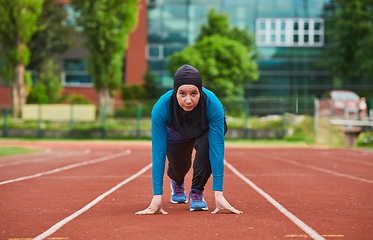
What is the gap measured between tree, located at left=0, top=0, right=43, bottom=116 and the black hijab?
28.4 meters

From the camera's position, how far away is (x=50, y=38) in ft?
139

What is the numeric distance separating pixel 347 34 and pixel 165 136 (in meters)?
41.0

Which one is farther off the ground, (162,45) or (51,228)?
(162,45)

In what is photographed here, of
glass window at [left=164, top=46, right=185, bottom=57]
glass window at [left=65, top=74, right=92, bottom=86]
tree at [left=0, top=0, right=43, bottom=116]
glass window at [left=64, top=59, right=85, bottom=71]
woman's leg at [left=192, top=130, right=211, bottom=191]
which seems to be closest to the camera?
woman's leg at [left=192, top=130, right=211, bottom=191]

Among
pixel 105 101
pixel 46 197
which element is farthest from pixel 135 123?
pixel 46 197

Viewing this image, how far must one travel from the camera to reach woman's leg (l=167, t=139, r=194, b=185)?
17.2 ft

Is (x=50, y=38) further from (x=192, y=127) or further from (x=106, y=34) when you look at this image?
(x=192, y=127)

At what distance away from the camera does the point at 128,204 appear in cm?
584

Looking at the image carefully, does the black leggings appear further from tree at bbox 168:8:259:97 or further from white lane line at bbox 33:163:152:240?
tree at bbox 168:8:259:97

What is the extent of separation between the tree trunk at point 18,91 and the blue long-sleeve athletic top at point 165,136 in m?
29.2

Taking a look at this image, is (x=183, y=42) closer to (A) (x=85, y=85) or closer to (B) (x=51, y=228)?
(A) (x=85, y=85)

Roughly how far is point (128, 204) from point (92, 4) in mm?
27559

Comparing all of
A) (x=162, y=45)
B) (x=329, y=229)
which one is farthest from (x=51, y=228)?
(x=162, y=45)

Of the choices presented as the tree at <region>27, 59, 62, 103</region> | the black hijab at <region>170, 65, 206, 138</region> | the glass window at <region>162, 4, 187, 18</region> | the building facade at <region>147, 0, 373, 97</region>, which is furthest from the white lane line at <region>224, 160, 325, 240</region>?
the glass window at <region>162, 4, 187, 18</region>
